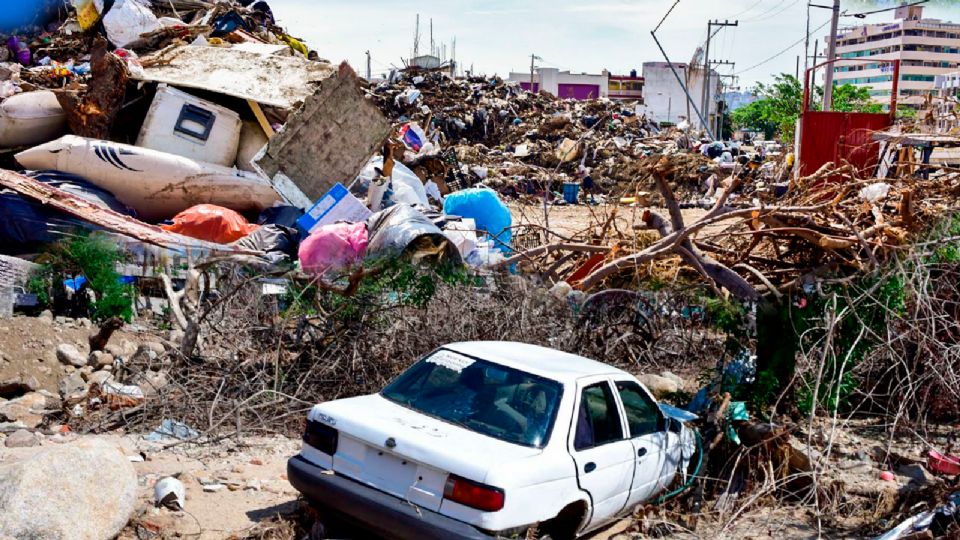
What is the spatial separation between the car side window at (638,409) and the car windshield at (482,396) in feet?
2.10

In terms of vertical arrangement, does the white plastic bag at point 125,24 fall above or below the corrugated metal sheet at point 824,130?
above

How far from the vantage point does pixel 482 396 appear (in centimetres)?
494

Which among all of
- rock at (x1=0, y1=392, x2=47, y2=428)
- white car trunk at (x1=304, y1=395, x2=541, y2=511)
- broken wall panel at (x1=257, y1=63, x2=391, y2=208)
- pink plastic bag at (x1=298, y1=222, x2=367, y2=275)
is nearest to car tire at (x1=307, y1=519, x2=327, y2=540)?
white car trunk at (x1=304, y1=395, x2=541, y2=511)

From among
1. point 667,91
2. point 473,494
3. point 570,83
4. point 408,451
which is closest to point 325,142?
point 408,451

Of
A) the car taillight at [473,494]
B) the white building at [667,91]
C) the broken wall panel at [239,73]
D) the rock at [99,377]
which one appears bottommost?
the rock at [99,377]

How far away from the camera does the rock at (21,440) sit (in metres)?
6.05

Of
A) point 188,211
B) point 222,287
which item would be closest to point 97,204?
point 188,211

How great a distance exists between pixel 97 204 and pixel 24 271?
148 centimetres

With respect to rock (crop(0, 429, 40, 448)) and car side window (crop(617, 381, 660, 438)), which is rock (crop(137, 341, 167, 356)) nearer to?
rock (crop(0, 429, 40, 448))

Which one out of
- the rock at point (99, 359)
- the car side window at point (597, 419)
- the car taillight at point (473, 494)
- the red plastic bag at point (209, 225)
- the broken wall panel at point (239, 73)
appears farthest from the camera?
the broken wall panel at point (239, 73)

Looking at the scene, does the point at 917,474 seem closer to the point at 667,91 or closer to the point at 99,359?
the point at 99,359

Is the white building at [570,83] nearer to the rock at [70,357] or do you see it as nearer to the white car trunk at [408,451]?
the rock at [70,357]

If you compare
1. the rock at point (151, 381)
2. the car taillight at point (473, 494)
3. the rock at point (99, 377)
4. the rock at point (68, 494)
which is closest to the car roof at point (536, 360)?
the car taillight at point (473, 494)

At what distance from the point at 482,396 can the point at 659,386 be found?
241 cm
